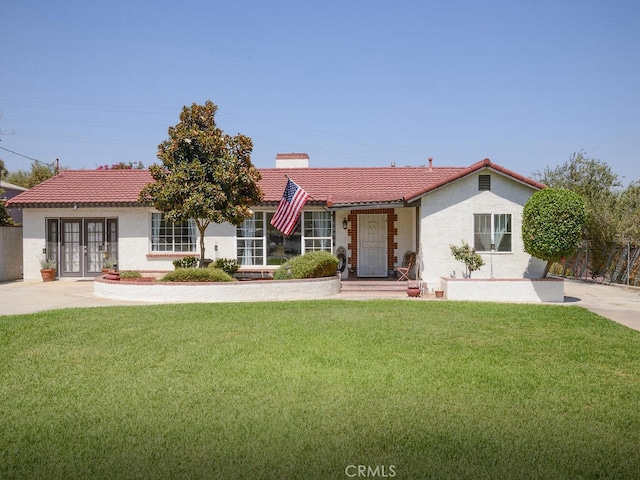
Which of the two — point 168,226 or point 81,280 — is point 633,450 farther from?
point 81,280

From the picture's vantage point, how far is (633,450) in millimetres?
5098

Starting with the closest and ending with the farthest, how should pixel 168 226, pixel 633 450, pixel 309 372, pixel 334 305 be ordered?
pixel 633 450
pixel 309 372
pixel 334 305
pixel 168 226

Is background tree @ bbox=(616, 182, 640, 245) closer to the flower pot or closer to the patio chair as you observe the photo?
the patio chair

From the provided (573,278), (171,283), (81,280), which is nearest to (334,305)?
(171,283)

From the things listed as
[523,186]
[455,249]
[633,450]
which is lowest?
[633,450]

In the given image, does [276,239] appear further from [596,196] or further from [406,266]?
[596,196]

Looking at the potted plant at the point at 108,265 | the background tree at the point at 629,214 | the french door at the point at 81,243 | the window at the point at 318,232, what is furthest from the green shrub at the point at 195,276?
the background tree at the point at 629,214

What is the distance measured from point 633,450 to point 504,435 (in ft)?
3.78

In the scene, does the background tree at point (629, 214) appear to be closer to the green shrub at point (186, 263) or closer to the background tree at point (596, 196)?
the background tree at point (596, 196)

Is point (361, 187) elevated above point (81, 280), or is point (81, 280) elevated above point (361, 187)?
point (361, 187)

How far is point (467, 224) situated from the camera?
1772cm

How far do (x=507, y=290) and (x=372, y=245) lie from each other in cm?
552

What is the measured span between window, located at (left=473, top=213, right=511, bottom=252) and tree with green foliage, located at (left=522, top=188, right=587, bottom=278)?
5.97 feet

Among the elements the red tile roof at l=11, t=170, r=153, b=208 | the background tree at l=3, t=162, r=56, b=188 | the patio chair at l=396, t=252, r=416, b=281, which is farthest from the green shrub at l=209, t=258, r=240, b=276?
the background tree at l=3, t=162, r=56, b=188
